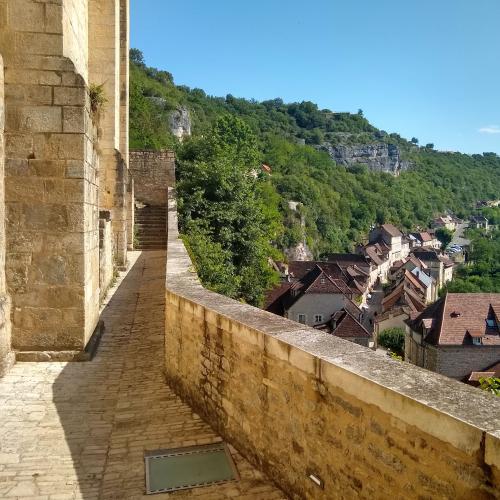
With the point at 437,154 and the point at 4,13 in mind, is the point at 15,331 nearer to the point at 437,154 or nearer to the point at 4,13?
the point at 4,13

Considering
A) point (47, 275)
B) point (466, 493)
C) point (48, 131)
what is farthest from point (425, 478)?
point (48, 131)

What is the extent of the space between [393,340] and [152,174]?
33.0 m

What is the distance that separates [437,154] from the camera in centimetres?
19262

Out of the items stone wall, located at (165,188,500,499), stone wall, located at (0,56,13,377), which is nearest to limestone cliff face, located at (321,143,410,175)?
stone wall, located at (0,56,13,377)

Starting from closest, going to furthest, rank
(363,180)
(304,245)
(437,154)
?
(304,245) < (363,180) < (437,154)

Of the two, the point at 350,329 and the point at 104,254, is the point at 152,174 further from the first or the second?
the point at 350,329

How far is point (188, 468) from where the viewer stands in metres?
3.97

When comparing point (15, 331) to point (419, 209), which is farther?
point (419, 209)

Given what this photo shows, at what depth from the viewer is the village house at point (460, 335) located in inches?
1284

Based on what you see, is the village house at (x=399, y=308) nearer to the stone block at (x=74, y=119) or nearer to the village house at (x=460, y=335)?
the village house at (x=460, y=335)

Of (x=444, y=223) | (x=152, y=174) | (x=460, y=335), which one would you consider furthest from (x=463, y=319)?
(x=444, y=223)

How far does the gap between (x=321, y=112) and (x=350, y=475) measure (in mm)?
179841

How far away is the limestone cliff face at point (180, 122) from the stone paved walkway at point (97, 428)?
5244cm

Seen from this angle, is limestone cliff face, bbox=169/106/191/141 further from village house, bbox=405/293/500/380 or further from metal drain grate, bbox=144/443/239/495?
metal drain grate, bbox=144/443/239/495
